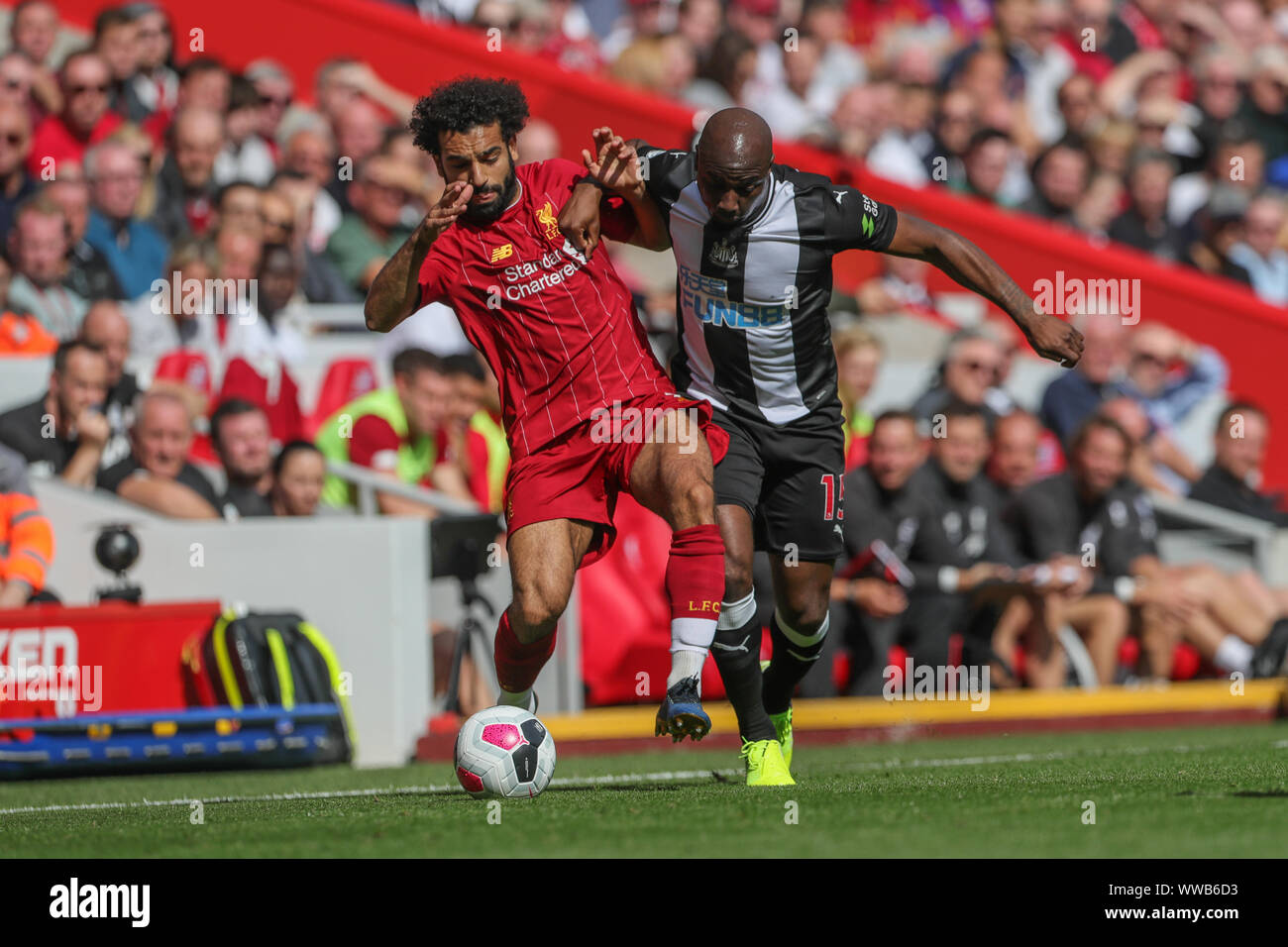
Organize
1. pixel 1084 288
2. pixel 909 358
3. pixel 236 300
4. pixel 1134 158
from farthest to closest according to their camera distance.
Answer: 1. pixel 1134 158
2. pixel 1084 288
3. pixel 909 358
4. pixel 236 300

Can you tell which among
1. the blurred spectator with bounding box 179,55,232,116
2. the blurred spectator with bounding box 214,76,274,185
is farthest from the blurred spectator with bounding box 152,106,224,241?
the blurred spectator with bounding box 214,76,274,185

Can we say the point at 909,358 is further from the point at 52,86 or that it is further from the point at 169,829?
the point at 169,829

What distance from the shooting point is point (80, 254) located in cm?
1229

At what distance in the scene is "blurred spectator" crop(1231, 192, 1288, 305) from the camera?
16547 mm

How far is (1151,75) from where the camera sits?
18219 millimetres

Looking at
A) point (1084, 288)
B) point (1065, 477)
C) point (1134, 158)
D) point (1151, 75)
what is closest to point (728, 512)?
point (1065, 477)

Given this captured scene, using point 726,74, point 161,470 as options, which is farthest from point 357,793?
point 726,74

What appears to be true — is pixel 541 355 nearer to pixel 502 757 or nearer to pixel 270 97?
pixel 502 757

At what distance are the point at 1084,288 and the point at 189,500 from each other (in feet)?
25.6

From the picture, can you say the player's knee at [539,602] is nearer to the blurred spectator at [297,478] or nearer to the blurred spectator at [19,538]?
the blurred spectator at [297,478]

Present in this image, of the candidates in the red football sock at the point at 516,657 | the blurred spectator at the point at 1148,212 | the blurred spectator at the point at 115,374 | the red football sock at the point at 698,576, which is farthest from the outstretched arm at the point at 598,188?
the blurred spectator at the point at 1148,212

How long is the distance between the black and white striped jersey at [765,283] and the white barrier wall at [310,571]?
344 cm

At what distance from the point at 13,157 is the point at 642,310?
13.9 ft

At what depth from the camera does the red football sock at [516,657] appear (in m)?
7.16
